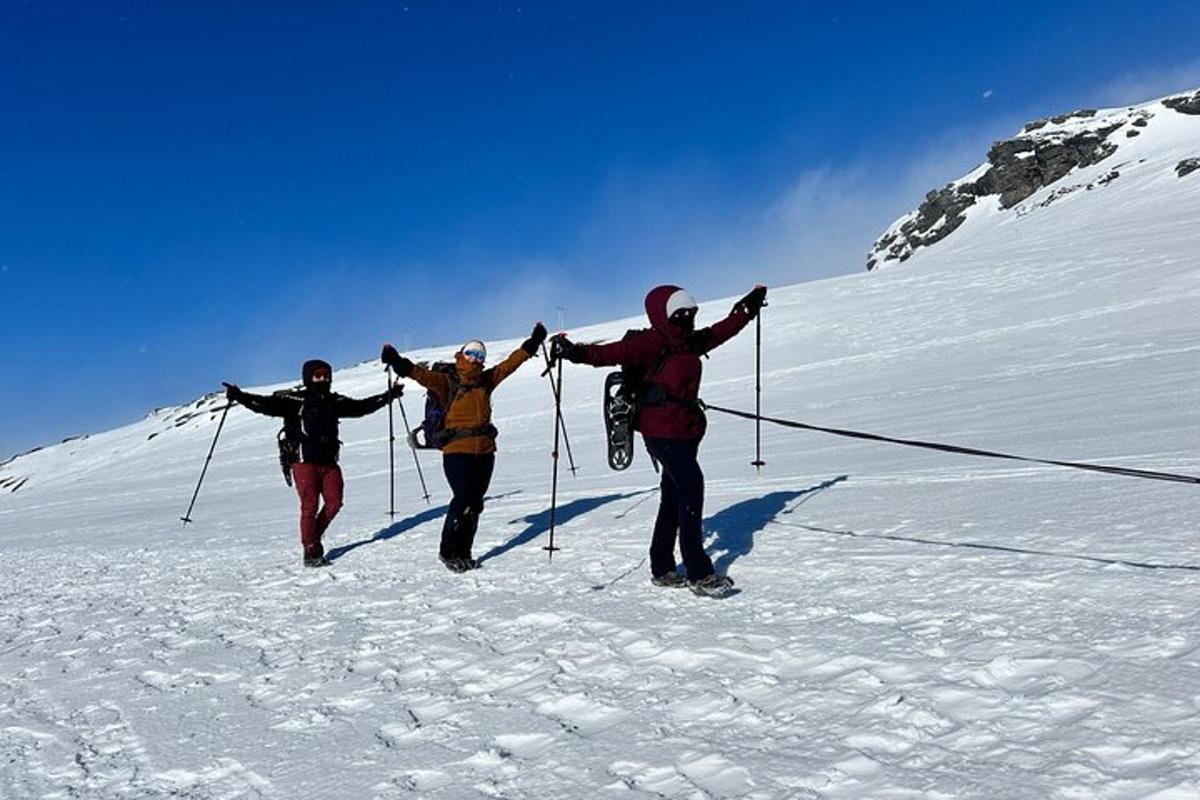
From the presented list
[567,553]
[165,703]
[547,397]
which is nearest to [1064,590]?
[567,553]

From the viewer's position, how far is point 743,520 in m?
8.45

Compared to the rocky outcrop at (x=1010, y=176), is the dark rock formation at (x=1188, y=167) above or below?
below

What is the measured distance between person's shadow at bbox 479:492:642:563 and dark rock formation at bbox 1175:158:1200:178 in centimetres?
5532

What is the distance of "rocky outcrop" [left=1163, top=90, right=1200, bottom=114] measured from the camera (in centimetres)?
10738

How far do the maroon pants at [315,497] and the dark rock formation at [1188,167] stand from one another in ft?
192

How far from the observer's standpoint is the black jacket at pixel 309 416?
916 centimetres

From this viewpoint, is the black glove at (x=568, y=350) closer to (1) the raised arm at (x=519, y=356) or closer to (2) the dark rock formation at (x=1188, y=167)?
(1) the raised arm at (x=519, y=356)

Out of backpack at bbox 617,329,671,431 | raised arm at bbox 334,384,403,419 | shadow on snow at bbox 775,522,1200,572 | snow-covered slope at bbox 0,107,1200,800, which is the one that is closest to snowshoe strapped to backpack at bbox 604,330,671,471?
backpack at bbox 617,329,671,431

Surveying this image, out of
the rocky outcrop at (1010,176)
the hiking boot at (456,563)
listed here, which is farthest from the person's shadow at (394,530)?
the rocky outcrop at (1010,176)

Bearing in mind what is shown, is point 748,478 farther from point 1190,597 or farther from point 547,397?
point 547,397

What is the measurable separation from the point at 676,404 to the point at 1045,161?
419ft

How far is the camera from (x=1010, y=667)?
3.98m

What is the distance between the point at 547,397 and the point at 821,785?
976 inches

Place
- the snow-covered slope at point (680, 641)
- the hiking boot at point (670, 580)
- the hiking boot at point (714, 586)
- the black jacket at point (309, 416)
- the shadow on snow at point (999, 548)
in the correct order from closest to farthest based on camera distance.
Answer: the snow-covered slope at point (680, 641), the shadow on snow at point (999, 548), the hiking boot at point (714, 586), the hiking boot at point (670, 580), the black jacket at point (309, 416)
